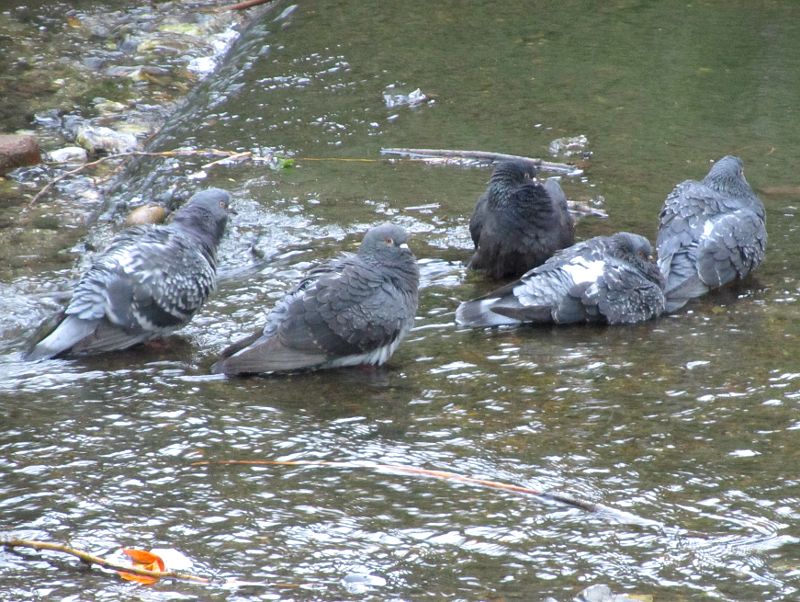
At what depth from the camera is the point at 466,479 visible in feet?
13.8

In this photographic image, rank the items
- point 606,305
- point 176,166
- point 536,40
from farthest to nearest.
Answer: point 536,40, point 176,166, point 606,305

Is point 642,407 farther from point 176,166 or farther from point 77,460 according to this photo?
point 176,166

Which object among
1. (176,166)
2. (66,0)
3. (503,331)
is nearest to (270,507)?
(503,331)

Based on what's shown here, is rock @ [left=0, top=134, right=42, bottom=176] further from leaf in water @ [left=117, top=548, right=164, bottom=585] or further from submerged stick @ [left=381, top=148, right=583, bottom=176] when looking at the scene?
leaf in water @ [left=117, top=548, right=164, bottom=585]

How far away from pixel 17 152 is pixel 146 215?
1855mm

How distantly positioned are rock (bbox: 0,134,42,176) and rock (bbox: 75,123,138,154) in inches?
16.4

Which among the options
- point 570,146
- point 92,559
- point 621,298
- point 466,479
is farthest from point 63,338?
point 570,146

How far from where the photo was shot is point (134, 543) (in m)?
3.72

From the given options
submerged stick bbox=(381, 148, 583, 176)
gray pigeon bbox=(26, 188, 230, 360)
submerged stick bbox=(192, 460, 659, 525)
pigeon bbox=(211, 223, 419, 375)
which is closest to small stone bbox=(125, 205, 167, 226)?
gray pigeon bbox=(26, 188, 230, 360)

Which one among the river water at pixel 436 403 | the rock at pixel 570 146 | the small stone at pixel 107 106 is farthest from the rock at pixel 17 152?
the rock at pixel 570 146

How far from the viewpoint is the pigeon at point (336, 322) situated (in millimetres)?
5312

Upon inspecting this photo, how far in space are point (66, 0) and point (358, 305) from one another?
328 inches

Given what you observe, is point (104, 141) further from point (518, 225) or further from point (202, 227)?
point (518, 225)

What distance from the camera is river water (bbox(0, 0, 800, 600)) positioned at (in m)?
3.64
